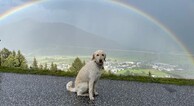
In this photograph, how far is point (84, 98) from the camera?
36.6ft

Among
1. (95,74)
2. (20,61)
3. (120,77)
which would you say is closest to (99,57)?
(95,74)

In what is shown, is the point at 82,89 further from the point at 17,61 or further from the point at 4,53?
the point at 4,53

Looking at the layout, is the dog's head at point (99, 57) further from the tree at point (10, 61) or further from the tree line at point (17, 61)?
the tree at point (10, 61)

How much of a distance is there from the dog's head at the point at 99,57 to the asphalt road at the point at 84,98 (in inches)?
45.4

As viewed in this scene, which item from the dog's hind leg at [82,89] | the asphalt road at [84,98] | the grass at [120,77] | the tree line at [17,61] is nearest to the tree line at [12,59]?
the tree line at [17,61]

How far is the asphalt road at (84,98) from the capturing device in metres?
10.7

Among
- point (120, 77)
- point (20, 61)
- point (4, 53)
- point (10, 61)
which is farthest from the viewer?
point (4, 53)

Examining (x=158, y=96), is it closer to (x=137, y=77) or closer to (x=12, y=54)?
(x=137, y=77)

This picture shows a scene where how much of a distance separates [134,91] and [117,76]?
3.11 m

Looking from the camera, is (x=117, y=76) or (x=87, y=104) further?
(x=117, y=76)

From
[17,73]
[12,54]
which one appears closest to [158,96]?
[17,73]

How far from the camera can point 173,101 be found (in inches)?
466

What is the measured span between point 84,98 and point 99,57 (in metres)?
1.32

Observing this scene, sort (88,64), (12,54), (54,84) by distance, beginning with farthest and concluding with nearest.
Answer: (12,54) → (54,84) → (88,64)
